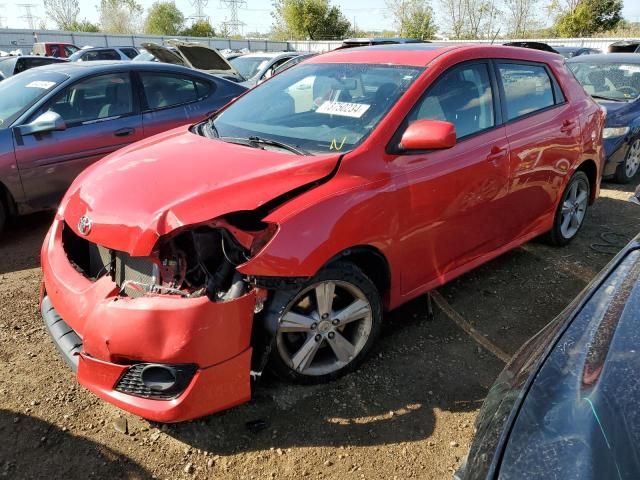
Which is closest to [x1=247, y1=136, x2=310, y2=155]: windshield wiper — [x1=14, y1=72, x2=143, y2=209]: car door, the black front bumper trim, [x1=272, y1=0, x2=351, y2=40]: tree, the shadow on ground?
the black front bumper trim

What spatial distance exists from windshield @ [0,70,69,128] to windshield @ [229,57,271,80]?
24.4ft

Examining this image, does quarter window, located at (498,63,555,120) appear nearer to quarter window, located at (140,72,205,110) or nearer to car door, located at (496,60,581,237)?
car door, located at (496,60,581,237)

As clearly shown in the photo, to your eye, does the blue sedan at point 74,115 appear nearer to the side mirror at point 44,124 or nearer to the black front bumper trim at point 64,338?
the side mirror at point 44,124

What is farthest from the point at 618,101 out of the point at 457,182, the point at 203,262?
the point at 203,262

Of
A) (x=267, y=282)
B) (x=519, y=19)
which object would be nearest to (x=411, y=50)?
(x=267, y=282)

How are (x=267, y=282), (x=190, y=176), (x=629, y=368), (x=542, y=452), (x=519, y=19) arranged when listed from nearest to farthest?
(x=542, y=452), (x=629, y=368), (x=267, y=282), (x=190, y=176), (x=519, y=19)

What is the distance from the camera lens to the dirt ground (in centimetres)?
238

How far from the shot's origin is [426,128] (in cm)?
286

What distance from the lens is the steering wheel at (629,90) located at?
738 cm

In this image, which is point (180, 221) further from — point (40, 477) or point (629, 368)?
point (629, 368)

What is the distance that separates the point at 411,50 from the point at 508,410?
262cm

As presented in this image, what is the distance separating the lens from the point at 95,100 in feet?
17.2

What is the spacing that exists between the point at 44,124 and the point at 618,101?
23.1 feet

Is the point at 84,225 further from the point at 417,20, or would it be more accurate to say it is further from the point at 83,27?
the point at 83,27
